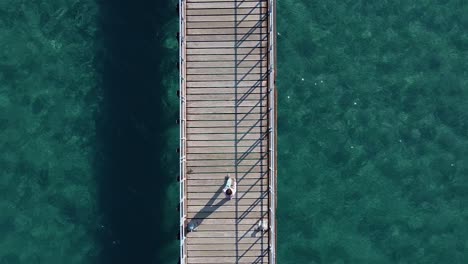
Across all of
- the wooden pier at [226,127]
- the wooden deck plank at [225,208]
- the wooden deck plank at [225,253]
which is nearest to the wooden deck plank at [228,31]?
the wooden pier at [226,127]

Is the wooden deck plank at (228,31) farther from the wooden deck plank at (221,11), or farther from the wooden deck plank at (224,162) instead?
the wooden deck plank at (224,162)

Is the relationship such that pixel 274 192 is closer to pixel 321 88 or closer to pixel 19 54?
pixel 321 88

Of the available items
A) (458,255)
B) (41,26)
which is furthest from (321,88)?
(41,26)

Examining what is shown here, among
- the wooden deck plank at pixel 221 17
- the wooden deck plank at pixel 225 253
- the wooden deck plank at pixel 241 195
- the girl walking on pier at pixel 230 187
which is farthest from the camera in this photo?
the wooden deck plank at pixel 221 17

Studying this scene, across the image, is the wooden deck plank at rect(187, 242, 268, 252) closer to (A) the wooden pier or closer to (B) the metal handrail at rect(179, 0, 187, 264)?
(A) the wooden pier

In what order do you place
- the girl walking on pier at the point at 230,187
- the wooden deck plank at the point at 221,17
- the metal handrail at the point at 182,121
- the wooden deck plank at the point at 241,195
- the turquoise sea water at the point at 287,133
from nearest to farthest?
the girl walking on pier at the point at 230,187 < the metal handrail at the point at 182,121 < the wooden deck plank at the point at 241,195 < the wooden deck plank at the point at 221,17 < the turquoise sea water at the point at 287,133

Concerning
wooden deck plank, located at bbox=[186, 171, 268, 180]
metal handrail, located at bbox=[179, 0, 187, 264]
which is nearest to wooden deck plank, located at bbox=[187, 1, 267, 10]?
metal handrail, located at bbox=[179, 0, 187, 264]
